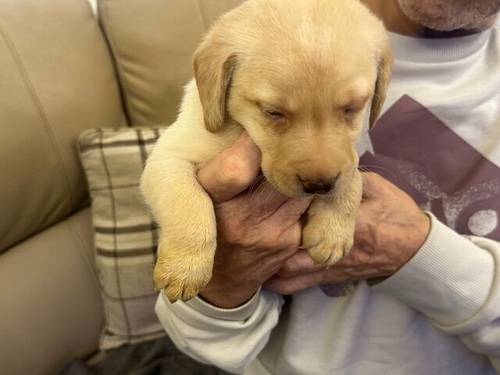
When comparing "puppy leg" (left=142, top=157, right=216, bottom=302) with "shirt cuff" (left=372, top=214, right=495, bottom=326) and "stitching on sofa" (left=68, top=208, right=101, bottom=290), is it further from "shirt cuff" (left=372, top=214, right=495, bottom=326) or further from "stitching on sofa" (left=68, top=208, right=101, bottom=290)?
"stitching on sofa" (left=68, top=208, right=101, bottom=290)

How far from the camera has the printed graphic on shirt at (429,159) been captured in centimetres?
127

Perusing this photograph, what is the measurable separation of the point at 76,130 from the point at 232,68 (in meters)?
0.84

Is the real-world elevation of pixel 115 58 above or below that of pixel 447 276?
above

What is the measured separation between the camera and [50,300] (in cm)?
164

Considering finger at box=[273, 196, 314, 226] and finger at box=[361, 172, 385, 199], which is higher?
finger at box=[273, 196, 314, 226]

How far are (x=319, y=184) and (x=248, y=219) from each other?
0.22 metres

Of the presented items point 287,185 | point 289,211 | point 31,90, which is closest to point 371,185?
point 289,211

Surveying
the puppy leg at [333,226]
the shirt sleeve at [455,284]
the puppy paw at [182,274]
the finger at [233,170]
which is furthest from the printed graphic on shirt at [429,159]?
the puppy paw at [182,274]

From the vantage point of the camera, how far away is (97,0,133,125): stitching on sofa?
5.81 feet

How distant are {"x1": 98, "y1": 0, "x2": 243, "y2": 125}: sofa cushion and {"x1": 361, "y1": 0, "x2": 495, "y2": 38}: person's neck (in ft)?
2.33

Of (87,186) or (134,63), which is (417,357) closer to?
(87,186)

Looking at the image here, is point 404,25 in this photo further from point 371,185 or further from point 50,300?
point 50,300

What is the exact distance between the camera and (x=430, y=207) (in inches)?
51.0

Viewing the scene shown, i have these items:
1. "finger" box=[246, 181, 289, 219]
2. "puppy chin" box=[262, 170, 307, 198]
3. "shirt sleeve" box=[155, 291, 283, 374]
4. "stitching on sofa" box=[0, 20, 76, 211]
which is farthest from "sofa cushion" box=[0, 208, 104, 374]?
"puppy chin" box=[262, 170, 307, 198]
